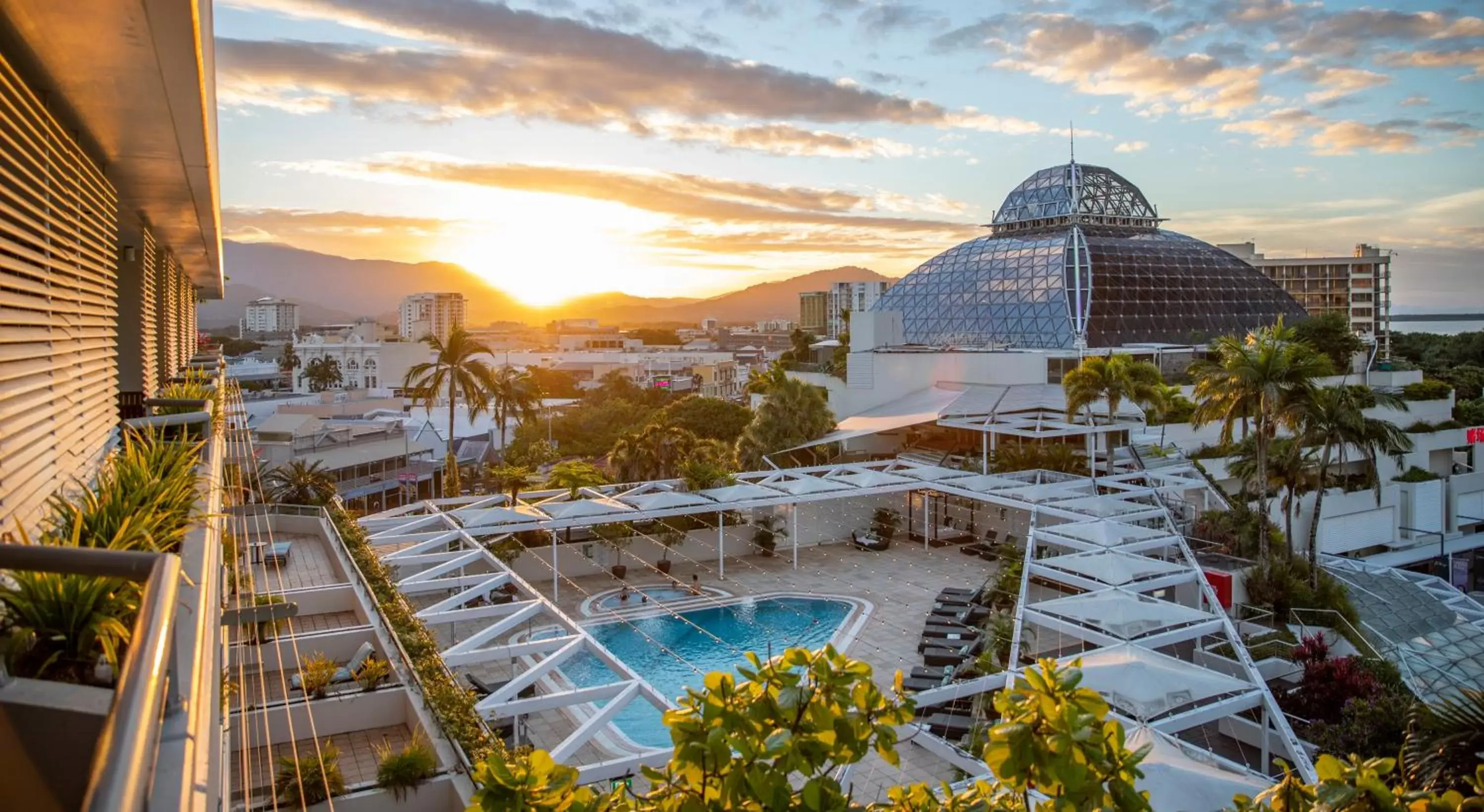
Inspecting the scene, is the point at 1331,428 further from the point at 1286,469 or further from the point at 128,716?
the point at 128,716

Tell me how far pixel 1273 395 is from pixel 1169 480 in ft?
21.5

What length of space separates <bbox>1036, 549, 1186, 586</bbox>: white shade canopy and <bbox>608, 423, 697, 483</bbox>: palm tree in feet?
39.5

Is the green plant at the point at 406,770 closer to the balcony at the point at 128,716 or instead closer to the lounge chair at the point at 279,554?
the balcony at the point at 128,716

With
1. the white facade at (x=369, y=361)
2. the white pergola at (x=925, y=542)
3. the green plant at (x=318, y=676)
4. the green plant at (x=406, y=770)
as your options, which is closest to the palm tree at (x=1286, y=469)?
the white pergola at (x=925, y=542)

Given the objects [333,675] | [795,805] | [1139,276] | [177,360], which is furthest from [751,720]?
[1139,276]

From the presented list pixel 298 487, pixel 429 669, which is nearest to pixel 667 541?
pixel 298 487

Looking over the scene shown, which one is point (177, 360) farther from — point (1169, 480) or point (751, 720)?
point (1169, 480)

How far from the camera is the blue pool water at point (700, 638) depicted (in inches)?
682

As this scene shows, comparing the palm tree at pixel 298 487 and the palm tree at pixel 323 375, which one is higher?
the palm tree at pixel 323 375

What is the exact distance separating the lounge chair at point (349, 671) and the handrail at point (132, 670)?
8.73 m

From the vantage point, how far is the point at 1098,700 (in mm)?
3908

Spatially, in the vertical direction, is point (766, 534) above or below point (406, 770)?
below

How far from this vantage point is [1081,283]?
138 feet

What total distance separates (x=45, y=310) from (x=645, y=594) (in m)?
17.0
